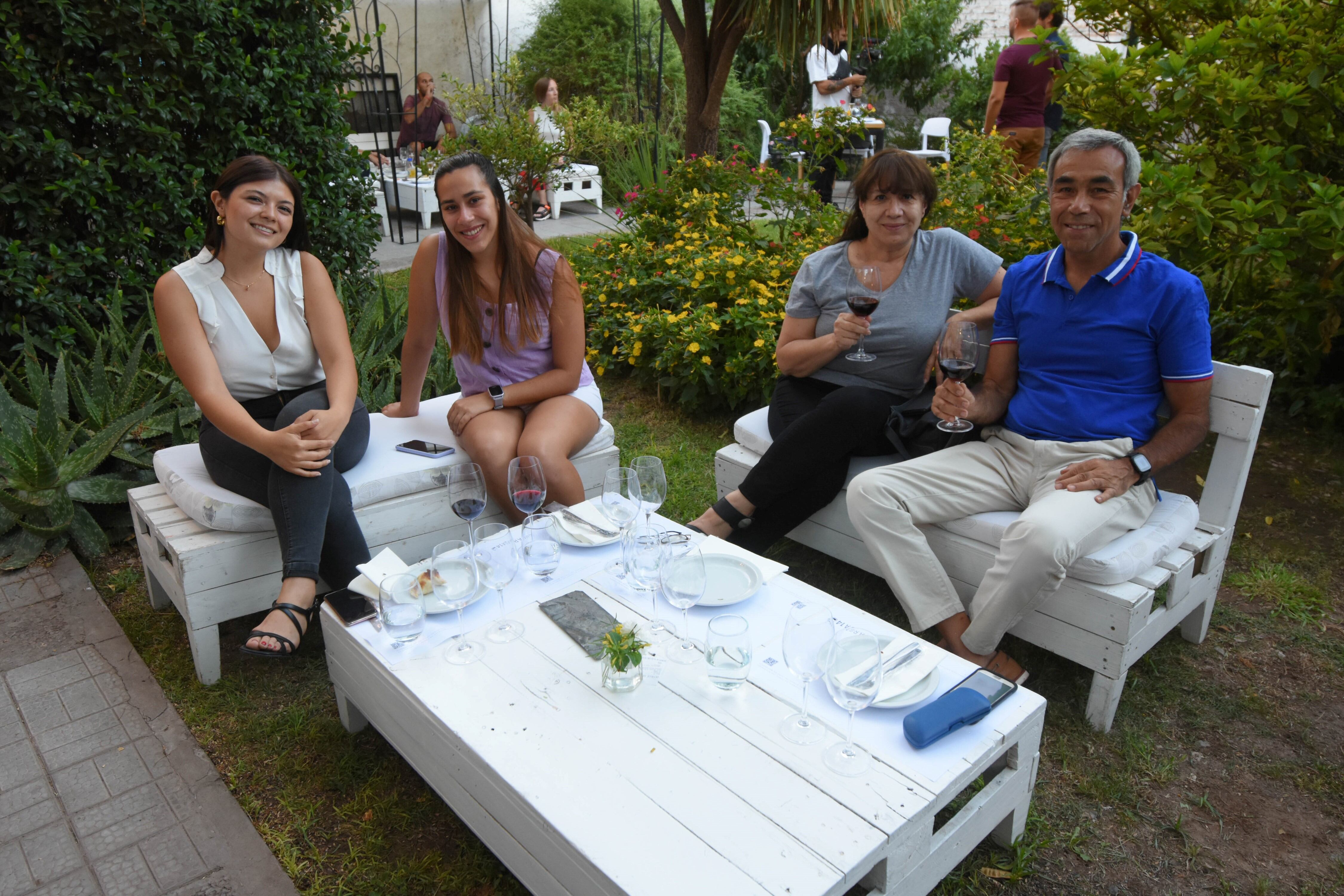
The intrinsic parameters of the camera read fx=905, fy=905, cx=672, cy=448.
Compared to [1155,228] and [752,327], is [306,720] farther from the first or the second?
[1155,228]

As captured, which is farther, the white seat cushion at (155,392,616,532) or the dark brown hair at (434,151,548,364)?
the dark brown hair at (434,151,548,364)

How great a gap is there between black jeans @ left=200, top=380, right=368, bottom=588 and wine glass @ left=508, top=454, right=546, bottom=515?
0.63 m

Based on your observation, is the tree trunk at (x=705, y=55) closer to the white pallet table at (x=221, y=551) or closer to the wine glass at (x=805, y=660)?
the white pallet table at (x=221, y=551)

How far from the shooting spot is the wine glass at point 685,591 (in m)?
1.95

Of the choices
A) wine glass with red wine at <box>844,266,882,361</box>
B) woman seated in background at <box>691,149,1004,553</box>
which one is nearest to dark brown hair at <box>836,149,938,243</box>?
woman seated in background at <box>691,149,1004,553</box>

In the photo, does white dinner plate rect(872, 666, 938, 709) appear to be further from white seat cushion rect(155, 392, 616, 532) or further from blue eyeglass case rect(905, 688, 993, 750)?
white seat cushion rect(155, 392, 616, 532)

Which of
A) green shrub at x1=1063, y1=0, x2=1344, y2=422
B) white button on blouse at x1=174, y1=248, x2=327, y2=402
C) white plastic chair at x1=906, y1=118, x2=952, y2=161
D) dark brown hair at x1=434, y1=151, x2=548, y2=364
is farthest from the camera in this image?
white plastic chair at x1=906, y1=118, x2=952, y2=161

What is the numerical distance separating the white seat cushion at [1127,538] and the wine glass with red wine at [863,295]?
2.15 feet

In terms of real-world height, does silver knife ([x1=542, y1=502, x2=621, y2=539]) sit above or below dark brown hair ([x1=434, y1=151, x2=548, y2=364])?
below

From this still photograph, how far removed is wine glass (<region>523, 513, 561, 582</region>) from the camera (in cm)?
226

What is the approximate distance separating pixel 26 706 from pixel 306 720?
0.80 m

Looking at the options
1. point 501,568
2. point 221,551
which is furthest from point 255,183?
point 501,568

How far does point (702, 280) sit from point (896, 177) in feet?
5.97

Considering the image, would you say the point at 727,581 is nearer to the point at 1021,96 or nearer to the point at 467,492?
the point at 467,492
